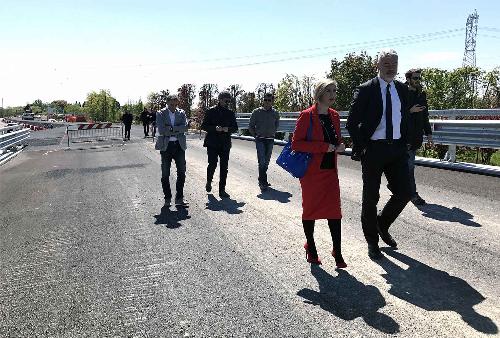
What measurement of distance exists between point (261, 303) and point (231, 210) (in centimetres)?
351

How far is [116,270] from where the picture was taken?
4.38 metres

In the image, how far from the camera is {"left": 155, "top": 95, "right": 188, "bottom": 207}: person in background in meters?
7.50

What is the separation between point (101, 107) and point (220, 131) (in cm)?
11847

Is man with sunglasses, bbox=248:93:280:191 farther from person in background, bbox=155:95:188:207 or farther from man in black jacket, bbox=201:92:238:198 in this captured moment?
person in background, bbox=155:95:188:207

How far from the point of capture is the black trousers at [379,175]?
444 cm

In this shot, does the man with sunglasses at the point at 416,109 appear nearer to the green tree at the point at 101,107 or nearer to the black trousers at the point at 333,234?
the black trousers at the point at 333,234

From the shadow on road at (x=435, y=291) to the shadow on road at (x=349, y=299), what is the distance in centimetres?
24

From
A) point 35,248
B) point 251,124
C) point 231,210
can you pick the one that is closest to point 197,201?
point 231,210

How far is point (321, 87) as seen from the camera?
4.23m

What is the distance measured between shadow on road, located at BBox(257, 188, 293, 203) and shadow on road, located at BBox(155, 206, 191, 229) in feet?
5.05

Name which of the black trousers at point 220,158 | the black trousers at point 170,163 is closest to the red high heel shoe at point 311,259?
the black trousers at point 170,163

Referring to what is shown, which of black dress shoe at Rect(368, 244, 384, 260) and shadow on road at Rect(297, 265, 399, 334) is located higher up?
black dress shoe at Rect(368, 244, 384, 260)

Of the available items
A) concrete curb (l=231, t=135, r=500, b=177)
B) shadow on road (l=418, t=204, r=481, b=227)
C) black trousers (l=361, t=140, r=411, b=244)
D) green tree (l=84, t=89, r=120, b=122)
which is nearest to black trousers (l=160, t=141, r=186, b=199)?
black trousers (l=361, t=140, r=411, b=244)

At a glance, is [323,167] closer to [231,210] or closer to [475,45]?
[231,210]
